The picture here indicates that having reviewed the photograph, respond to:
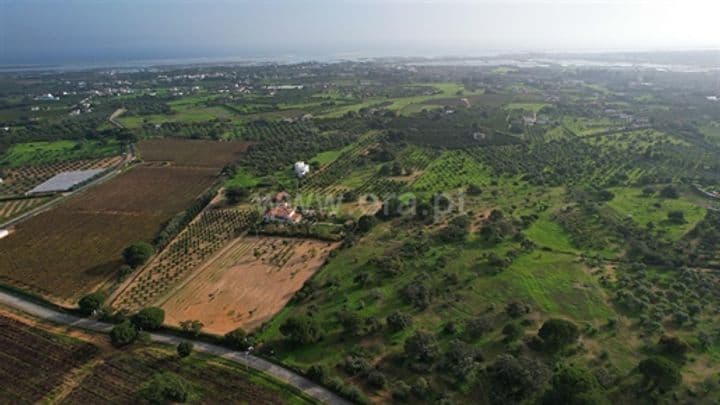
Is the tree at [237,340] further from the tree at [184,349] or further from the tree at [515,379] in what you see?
the tree at [515,379]

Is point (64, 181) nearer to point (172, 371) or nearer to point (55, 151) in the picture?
point (55, 151)

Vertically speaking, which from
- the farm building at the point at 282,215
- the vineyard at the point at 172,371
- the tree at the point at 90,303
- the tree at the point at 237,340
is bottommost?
the vineyard at the point at 172,371

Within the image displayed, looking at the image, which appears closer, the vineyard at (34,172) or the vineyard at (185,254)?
the vineyard at (185,254)

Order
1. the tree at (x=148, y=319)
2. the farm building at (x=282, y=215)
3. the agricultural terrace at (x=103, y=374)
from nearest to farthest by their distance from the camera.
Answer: the agricultural terrace at (x=103, y=374)
the tree at (x=148, y=319)
the farm building at (x=282, y=215)

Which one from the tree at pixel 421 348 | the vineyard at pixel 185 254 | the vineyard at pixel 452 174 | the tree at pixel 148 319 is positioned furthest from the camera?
the vineyard at pixel 452 174

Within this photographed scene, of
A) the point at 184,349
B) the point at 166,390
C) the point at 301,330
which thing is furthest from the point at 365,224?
the point at 166,390

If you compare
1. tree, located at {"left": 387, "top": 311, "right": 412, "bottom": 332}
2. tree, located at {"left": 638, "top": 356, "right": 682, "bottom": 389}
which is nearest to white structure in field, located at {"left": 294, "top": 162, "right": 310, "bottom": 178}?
tree, located at {"left": 387, "top": 311, "right": 412, "bottom": 332}

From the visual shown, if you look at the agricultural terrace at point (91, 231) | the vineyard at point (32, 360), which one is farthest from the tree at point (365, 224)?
the vineyard at point (32, 360)

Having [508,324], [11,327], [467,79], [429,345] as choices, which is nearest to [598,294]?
[508,324]
